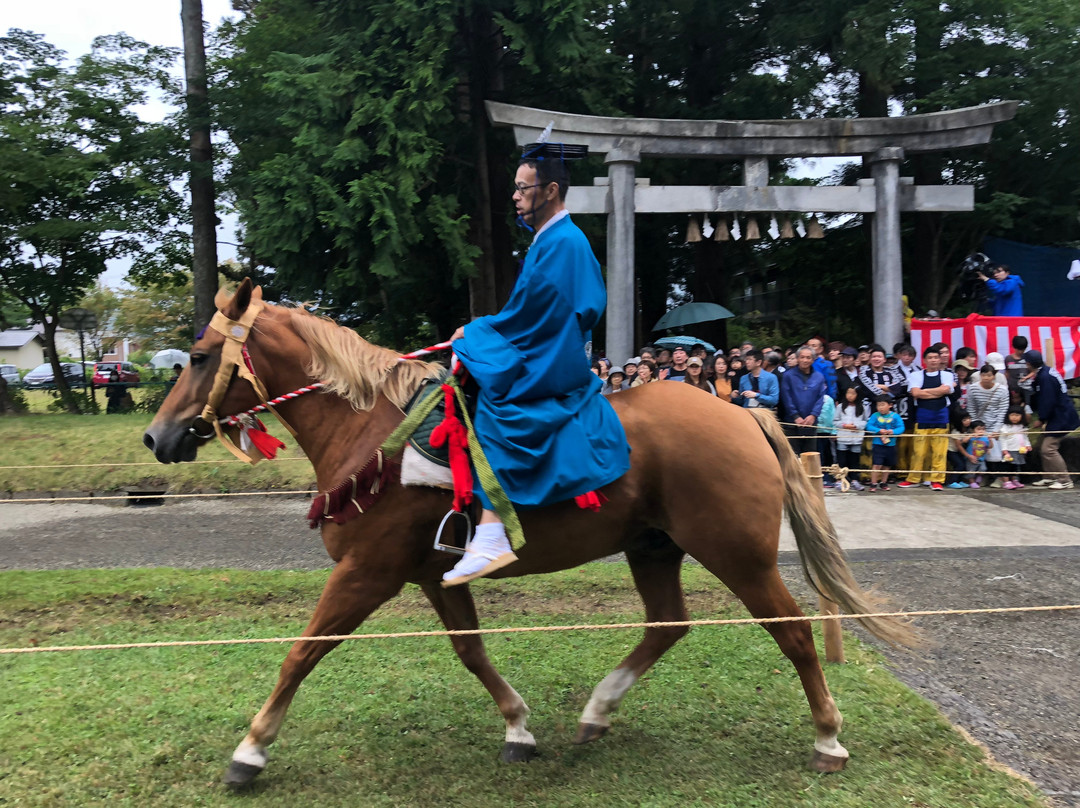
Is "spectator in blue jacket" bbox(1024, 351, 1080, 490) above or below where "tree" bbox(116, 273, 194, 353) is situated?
below

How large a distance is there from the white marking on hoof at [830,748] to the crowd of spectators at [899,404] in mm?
6325

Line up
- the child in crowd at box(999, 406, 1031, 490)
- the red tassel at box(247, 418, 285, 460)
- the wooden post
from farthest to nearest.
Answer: the child in crowd at box(999, 406, 1031, 490)
the wooden post
the red tassel at box(247, 418, 285, 460)

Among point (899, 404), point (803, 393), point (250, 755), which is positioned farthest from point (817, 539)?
point (899, 404)

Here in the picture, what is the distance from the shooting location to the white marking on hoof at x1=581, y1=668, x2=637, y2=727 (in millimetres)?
3896

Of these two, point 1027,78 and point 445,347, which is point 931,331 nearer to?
point 1027,78

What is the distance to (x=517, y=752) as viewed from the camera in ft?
12.3

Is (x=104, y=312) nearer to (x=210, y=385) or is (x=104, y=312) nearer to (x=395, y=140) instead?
(x=395, y=140)

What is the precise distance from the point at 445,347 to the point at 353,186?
8.68 m

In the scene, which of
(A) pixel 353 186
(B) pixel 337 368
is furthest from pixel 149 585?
(A) pixel 353 186

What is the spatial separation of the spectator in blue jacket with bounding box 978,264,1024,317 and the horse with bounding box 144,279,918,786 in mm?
11091

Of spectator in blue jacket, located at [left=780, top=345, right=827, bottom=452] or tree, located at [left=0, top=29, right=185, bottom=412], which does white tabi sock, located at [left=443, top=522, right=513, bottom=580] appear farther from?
tree, located at [left=0, top=29, right=185, bottom=412]

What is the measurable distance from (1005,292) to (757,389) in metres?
5.72

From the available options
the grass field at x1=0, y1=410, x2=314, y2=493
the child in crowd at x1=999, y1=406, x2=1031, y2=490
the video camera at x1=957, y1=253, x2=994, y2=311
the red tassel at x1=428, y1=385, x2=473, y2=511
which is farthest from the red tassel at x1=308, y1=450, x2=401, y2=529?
the video camera at x1=957, y1=253, x2=994, y2=311

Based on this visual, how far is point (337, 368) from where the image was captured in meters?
3.61
